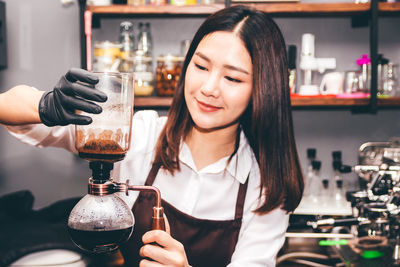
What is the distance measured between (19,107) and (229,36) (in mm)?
563

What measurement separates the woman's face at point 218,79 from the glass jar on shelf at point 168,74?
753 millimetres

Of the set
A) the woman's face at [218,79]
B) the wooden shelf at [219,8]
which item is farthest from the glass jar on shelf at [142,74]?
the woman's face at [218,79]

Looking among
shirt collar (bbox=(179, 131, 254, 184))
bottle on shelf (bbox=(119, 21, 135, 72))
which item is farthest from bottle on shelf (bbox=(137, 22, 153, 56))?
shirt collar (bbox=(179, 131, 254, 184))

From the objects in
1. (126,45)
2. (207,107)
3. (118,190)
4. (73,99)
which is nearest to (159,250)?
(118,190)

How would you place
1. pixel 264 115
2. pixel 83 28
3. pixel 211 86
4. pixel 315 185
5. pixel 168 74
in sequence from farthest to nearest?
1. pixel 315 185
2. pixel 168 74
3. pixel 83 28
4. pixel 264 115
5. pixel 211 86

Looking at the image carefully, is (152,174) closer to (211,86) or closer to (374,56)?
(211,86)

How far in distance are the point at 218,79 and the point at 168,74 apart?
848 mm

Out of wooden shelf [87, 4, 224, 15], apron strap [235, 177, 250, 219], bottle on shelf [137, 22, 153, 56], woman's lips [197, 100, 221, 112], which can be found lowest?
apron strap [235, 177, 250, 219]

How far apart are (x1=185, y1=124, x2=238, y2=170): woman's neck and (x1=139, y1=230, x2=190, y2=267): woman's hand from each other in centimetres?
57

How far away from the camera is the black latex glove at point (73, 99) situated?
0.72 metres

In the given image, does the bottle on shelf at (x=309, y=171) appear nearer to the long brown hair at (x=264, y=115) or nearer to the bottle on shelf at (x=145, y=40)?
the long brown hair at (x=264, y=115)

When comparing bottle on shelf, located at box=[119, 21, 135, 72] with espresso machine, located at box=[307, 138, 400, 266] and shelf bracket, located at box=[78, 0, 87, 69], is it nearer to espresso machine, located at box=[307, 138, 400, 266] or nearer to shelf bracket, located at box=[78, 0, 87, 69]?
shelf bracket, located at box=[78, 0, 87, 69]

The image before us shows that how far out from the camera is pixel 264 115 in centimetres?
120

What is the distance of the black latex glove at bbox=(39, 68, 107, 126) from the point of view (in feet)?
2.38
